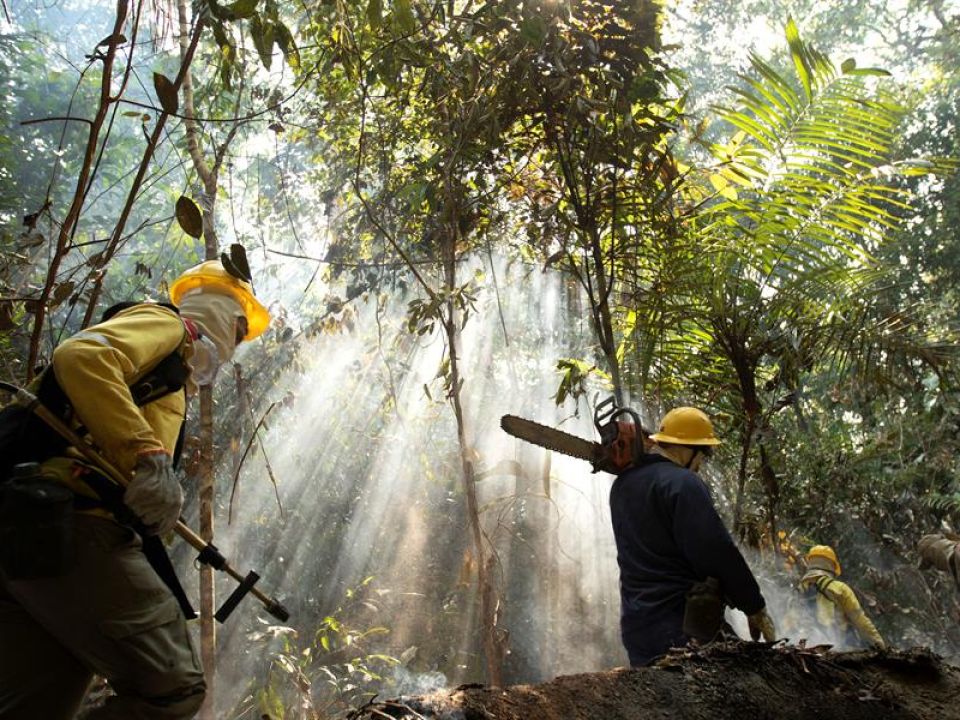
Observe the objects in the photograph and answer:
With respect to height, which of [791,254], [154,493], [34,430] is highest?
[791,254]

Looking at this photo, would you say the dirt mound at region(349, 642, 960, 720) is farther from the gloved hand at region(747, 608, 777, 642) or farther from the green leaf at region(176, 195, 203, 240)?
the green leaf at region(176, 195, 203, 240)

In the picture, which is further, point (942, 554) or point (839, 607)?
point (839, 607)

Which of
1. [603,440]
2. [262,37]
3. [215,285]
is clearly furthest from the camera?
[603,440]

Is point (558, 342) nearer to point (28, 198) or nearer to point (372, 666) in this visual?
point (372, 666)

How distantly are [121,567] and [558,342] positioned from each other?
50.7 ft

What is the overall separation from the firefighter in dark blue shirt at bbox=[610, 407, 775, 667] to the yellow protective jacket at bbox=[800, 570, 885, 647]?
442 cm

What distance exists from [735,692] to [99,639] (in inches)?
64.6

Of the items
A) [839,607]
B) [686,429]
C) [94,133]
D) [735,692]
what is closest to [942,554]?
[686,429]

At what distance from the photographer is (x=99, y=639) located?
198 centimetres

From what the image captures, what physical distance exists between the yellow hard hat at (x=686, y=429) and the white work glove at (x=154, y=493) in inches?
96.6

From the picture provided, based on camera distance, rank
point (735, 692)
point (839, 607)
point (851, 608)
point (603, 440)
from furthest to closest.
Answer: point (839, 607) < point (851, 608) < point (603, 440) < point (735, 692)

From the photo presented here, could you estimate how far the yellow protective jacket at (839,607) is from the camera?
718 cm

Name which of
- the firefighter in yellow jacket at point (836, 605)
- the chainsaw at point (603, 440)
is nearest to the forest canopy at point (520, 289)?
the chainsaw at point (603, 440)

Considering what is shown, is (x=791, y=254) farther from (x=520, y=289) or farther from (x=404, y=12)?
(x=520, y=289)
